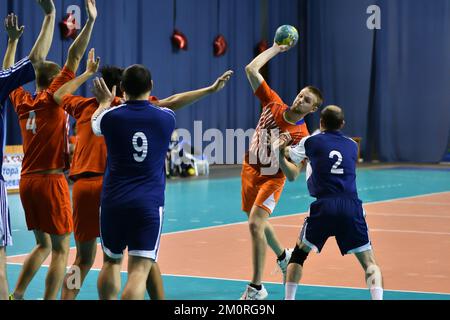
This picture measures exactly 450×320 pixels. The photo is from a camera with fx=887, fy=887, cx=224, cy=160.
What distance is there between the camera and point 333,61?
26.2m

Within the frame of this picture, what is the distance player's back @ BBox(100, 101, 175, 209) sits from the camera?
203 inches

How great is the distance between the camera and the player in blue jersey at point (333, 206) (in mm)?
6070

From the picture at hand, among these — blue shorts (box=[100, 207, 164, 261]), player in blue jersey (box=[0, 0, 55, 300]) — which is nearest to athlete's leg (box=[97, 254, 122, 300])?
blue shorts (box=[100, 207, 164, 261])

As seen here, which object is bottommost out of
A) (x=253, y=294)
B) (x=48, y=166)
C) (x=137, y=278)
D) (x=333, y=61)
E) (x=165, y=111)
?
(x=253, y=294)

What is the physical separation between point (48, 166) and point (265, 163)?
2.01m

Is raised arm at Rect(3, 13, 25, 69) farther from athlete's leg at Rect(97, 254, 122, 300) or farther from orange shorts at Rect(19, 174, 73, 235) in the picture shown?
athlete's leg at Rect(97, 254, 122, 300)

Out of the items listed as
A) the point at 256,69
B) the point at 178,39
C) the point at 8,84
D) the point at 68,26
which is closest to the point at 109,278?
the point at 8,84

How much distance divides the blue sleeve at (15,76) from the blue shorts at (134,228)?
0.97 metres

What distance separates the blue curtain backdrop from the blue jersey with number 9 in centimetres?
1499

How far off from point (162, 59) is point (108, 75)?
51.5 ft

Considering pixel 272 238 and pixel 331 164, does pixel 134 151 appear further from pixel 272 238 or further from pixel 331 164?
pixel 272 238

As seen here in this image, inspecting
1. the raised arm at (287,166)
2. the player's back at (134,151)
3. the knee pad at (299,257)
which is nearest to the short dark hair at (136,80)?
the player's back at (134,151)
